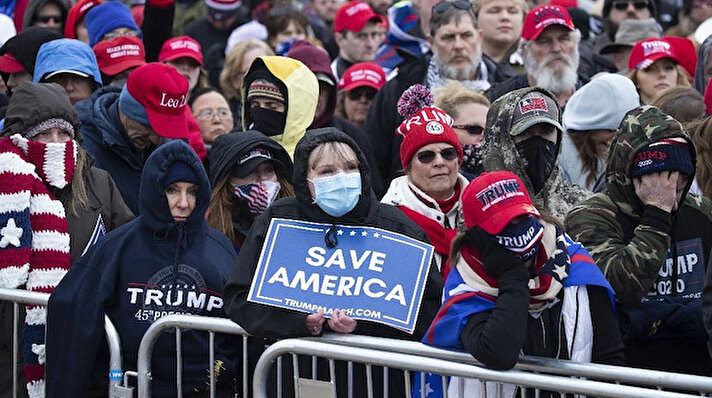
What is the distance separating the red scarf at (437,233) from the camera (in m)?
5.64

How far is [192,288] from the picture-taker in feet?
18.7

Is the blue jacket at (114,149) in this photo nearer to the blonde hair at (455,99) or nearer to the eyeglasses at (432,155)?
the blonde hair at (455,99)

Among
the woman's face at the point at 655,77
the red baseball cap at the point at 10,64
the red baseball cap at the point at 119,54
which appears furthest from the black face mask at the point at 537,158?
the red baseball cap at the point at 10,64

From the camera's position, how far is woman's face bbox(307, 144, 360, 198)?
210 inches

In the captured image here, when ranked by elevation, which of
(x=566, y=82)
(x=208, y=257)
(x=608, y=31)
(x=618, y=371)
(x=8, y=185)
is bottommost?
(x=618, y=371)

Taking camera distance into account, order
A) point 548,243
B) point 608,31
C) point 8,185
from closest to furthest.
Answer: point 548,243, point 8,185, point 608,31

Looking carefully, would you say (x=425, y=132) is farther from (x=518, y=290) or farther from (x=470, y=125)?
(x=518, y=290)

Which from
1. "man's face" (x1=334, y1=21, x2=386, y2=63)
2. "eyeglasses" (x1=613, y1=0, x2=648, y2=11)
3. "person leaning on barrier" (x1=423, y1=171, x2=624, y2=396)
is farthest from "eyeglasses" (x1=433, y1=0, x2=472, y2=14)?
"person leaning on barrier" (x1=423, y1=171, x2=624, y2=396)

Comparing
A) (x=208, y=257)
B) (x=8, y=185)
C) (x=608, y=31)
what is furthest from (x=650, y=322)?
(x=608, y=31)

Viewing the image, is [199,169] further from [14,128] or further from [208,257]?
[14,128]

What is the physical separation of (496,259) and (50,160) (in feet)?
9.37

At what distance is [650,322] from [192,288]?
82.5 inches

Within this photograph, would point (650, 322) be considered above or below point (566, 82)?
below

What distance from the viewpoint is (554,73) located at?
817 cm
